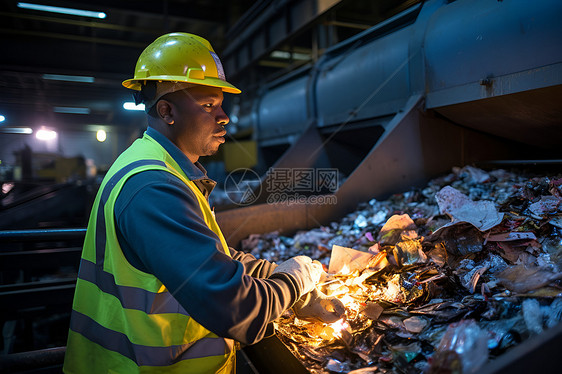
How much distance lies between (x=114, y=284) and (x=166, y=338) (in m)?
0.25

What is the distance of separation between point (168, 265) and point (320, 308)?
2.85 ft

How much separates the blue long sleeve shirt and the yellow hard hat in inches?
21.0

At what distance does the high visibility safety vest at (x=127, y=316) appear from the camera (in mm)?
1087

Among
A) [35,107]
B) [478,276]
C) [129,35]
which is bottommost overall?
[478,276]

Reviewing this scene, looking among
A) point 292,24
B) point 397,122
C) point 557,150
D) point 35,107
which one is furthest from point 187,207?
point 35,107

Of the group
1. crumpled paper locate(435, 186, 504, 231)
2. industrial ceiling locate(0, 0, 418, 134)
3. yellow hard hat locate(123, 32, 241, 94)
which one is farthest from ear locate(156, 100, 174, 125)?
industrial ceiling locate(0, 0, 418, 134)

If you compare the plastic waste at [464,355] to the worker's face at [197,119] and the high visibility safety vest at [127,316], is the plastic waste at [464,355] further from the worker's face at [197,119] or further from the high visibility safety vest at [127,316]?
the worker's face at [197,119]

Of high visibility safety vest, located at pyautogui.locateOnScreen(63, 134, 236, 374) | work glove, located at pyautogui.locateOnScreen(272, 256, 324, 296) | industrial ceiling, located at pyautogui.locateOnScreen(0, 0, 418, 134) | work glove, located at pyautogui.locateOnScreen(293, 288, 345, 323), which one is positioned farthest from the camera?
industrial ceiling, located at pyautogui.locateOnScreen(0, 0, 418, 134)

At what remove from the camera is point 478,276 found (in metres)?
1.77

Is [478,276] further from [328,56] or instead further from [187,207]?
[328,56]

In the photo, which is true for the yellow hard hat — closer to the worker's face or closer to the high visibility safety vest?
the worker's face

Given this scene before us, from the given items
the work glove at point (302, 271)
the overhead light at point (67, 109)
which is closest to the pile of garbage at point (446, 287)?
the work glove at point (302, 271)

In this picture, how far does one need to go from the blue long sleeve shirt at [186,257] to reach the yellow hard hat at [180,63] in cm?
53

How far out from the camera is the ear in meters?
1.36
